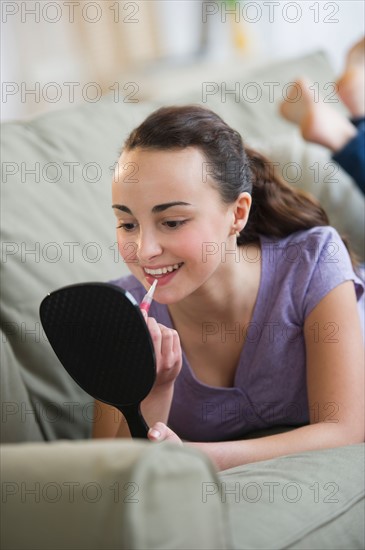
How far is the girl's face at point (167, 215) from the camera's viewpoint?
2.98 ft

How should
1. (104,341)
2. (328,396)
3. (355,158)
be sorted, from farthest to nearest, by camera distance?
(355,158) → (328,396) → (104,341)

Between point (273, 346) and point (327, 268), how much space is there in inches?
5.0

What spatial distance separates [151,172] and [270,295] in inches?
12.7

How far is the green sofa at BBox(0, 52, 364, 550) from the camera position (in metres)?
0.64

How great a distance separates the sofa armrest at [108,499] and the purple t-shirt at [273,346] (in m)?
0.48

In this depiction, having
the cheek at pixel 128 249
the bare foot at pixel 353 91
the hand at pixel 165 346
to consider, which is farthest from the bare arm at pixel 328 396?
the bare foot at pixel 353 91

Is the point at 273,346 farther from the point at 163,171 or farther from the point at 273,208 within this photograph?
the point at 163,171

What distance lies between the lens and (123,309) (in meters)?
0.80

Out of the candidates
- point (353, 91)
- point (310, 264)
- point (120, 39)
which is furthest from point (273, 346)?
point (120, 39)

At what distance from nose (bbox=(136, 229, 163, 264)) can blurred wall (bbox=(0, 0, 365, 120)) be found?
7.98ft

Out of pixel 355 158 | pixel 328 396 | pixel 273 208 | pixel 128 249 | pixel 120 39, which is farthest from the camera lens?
pixel 120 39

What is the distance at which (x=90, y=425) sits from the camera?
125 cm

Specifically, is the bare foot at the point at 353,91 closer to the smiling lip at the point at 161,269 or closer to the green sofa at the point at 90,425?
the green sofa at the point at 90,425

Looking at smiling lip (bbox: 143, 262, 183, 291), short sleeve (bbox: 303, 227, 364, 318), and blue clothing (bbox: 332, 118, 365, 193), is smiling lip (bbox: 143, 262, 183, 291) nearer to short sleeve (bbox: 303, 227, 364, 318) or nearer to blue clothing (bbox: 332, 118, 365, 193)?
short sleeve (bbox: 303, 227, 364, 318)
